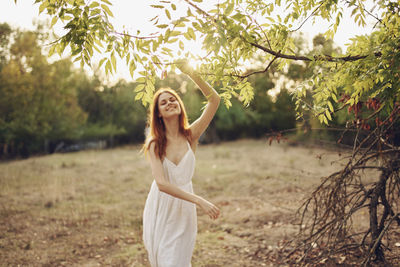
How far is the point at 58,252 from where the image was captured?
16.1 feet

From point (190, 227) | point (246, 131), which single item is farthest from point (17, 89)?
point (246, 131)

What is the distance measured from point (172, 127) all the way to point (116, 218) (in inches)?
181

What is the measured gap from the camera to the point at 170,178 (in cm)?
278

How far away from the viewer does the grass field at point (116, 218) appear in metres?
4.73

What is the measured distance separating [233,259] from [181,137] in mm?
2484

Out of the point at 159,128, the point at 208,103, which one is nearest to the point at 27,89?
the point at 159,128

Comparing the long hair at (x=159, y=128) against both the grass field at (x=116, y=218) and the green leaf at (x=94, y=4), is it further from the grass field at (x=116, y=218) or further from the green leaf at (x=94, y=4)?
the grass field at (x=116, y=218)

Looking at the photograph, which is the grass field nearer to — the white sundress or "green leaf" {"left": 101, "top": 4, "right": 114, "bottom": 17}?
the white sundress

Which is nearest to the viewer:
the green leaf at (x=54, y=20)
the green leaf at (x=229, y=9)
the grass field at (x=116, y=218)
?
the green leaf at (x=229, y=9)

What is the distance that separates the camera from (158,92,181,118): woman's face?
2865 mm

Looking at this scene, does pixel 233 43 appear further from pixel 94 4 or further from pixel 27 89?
pixel 27 89

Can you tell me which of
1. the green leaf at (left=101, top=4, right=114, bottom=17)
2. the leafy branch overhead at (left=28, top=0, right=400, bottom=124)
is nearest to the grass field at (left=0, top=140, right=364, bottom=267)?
the leafy branch overhead at (left=28, top=0, right=400, bottom=124)

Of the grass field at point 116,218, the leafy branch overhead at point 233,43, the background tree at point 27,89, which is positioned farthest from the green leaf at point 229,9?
the background tree at point 27,89

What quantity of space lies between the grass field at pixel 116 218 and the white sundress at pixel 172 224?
1.78 metres
